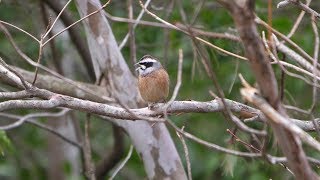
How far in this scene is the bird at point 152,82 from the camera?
5.43 meters

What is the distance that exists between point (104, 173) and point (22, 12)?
6.78 ft

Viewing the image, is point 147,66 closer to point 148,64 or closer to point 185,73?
point 148,64

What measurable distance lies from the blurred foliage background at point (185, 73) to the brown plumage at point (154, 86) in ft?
2.11

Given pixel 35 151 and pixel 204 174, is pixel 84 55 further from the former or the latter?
pixel 35 151

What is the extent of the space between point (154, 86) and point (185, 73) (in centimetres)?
215

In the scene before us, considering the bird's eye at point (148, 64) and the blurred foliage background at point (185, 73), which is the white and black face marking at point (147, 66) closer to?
the bird's eye at point (148, 64)

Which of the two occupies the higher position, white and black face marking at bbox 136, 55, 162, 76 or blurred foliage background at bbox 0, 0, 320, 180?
white and black face marking at bbox 136, 55, 162, 76

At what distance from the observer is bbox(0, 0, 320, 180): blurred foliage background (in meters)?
6.70

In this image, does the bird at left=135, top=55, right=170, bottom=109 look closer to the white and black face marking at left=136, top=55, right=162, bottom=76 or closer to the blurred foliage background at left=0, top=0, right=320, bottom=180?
the white and black face marking at left=136, top=55, right=162, bottom=76

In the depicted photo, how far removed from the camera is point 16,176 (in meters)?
8.20

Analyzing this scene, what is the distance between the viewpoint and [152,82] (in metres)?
5.49

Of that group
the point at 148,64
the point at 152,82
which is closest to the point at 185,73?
the point at 148,64

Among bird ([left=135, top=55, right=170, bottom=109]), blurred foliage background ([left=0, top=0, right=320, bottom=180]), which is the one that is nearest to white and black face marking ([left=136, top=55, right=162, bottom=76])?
bird ([left=135, top=55, right=170, bottom=109])

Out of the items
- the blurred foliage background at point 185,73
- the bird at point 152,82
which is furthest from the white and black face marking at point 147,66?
the blurred foliage background at point 185,73
